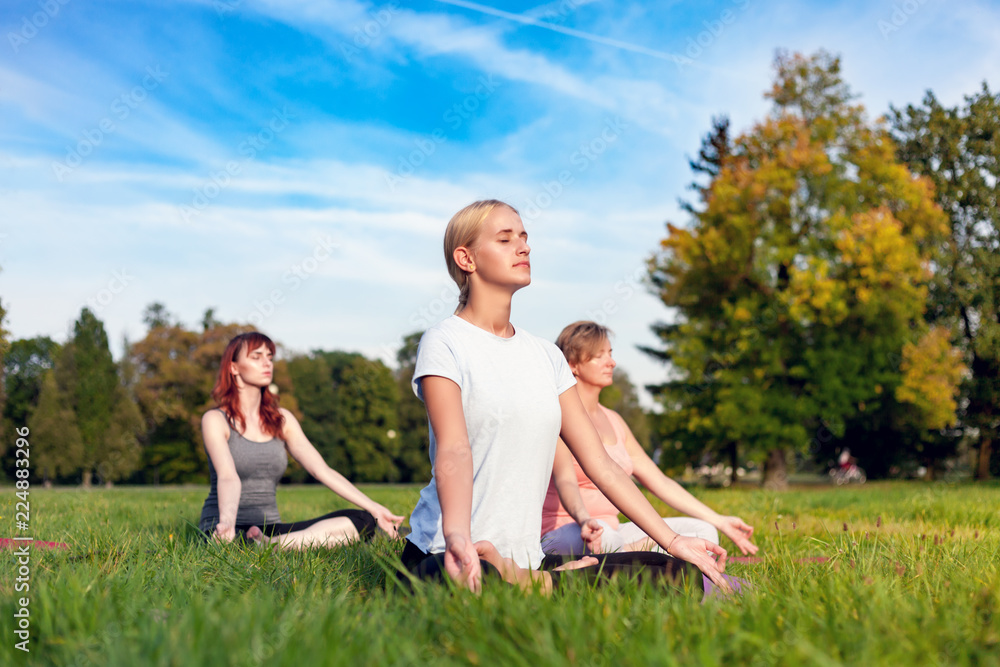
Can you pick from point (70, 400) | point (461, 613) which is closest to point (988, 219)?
point (461, 613)

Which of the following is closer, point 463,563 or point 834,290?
point 463,563

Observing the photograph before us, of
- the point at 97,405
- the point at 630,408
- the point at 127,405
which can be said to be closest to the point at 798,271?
the point at 127,405

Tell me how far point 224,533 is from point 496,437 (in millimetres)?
2426

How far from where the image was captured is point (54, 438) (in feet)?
127

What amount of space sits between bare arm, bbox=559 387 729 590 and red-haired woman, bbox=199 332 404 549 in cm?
237

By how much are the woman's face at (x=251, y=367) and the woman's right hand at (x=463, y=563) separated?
11.7 feet

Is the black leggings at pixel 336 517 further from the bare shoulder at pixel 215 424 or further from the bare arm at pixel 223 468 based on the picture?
the bare shoulder at pixel 215 424

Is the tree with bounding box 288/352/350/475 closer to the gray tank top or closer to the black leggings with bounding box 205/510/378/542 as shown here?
the gray tank top

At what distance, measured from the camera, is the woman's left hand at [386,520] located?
4785 millimetres

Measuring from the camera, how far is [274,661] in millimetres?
1714

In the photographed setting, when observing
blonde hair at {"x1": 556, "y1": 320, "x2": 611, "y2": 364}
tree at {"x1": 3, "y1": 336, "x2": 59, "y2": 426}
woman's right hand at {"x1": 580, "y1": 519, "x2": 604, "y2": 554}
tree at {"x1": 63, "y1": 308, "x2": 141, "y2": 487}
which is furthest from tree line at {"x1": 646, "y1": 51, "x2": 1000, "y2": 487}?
tree at {"x1": 3, "y1": 336, "x2": 59, "y2": 426}

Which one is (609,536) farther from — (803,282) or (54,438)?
(54,438)

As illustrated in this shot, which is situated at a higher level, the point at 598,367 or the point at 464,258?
the point at 464,258

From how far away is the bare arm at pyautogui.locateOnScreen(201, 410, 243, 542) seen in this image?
192 inches
